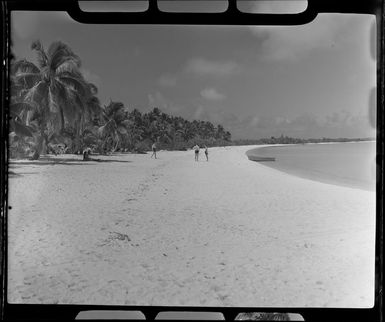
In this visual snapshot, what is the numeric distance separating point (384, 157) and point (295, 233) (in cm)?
A: 546

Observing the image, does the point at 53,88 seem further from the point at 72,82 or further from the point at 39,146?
the point at 39,146

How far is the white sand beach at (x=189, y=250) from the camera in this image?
357 cm

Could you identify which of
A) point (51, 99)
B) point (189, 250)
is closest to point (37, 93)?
point (51, 99)

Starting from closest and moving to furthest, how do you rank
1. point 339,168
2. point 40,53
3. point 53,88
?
point 53,88 → point 40,53 → point 339,168

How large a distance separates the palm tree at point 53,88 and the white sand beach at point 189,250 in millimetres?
5679

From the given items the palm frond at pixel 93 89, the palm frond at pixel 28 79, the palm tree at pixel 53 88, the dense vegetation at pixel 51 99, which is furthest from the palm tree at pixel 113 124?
the palm frond at pixel 28 79

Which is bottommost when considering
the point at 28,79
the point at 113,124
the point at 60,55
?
the point at 113,124

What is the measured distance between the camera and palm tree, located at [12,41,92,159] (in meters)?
15.2

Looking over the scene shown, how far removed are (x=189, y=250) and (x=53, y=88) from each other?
12660mm

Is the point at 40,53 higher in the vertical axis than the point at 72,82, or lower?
higher

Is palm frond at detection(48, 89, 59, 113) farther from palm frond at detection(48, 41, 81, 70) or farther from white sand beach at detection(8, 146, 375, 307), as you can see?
white sand beach at detection(8, 146, 375, 307)

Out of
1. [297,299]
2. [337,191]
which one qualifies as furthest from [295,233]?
[337,191]

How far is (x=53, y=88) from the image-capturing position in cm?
1550

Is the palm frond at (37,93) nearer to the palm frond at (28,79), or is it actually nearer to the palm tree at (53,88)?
the palm tree at (53,88)
